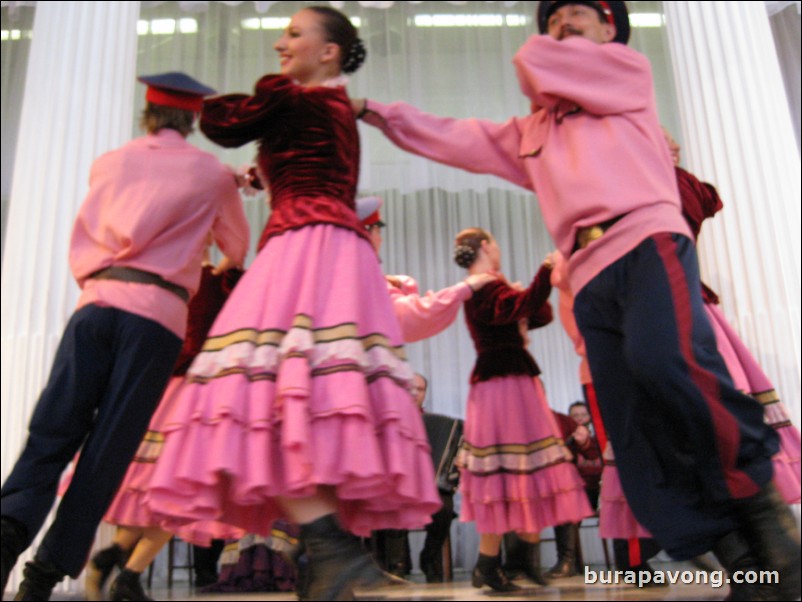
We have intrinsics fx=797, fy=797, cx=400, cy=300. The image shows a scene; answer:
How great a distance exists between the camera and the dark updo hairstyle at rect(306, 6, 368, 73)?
2320mm

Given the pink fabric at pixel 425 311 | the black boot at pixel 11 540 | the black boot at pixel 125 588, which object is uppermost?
the pink fabric at pixel 425 311

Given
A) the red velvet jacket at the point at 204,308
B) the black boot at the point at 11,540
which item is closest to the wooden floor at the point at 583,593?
the black boot at the point at 11,540

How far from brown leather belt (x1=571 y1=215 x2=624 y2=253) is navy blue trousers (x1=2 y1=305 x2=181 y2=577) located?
122 centimetres

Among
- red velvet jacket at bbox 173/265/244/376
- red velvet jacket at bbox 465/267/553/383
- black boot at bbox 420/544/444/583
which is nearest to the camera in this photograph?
red velvet jacket at bbox 173/265/244/376

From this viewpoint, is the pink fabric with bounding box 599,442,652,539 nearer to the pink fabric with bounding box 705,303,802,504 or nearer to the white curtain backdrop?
the pink fabric with bounding box 705,303,802,504

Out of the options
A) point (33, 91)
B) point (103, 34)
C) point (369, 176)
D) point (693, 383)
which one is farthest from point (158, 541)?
point (369, 176)

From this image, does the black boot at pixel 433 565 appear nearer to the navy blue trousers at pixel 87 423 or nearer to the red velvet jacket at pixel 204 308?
the red velvet jacket at pixel 204 308

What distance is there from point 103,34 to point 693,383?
13.0 feet

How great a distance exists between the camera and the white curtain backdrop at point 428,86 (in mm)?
6711

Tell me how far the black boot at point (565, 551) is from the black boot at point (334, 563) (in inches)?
113

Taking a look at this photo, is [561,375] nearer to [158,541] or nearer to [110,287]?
[158,541]

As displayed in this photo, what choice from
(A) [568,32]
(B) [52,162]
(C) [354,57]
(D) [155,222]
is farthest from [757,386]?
(B) [52,162]

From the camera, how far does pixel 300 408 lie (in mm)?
1625

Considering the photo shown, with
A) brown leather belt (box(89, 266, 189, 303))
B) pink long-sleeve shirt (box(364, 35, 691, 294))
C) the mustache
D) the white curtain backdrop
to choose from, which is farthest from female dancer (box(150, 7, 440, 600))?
the white curtain backdrop
